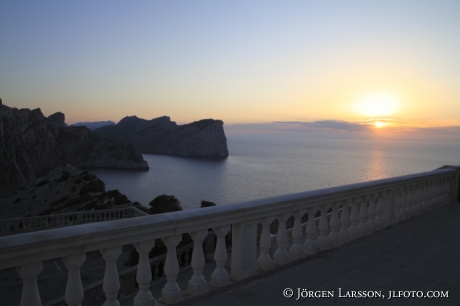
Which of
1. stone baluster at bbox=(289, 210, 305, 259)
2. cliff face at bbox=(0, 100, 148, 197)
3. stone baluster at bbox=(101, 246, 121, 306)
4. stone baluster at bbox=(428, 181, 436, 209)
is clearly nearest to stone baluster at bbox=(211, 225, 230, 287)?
stone baluster at bbox=(101, 246, 121, 306)

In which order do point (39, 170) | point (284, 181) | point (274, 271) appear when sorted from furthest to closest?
point (39, 170) → point (284, 181) → point (274, 271)

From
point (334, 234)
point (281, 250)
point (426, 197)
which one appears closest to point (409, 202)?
point (426, 197)

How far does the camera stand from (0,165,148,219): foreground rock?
36.5 meters

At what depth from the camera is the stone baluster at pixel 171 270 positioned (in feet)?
10.3

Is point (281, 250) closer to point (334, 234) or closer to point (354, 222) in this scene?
point (334, 234)

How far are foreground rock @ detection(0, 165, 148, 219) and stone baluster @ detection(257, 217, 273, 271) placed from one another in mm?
32064

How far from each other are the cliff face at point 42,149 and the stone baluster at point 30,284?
83.4 metres

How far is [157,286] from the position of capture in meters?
12.8

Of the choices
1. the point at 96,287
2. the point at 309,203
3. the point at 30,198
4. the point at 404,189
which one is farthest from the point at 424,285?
the point at 30,198

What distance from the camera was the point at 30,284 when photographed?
7.51ft

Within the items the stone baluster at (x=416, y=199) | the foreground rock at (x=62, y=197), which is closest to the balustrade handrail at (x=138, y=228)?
the stone baluster at (x=416, y=199)

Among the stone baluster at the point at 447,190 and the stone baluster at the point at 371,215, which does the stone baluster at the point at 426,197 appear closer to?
the stone baluster at the point at 447,190

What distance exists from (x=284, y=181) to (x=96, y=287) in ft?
290

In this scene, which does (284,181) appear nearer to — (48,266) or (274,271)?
(48,266)
